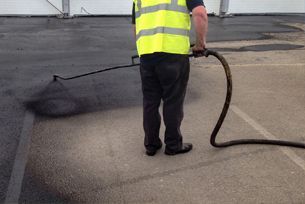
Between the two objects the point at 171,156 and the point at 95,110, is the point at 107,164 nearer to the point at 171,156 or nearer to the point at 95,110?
the point at 171,156

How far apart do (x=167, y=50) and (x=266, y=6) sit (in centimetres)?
1433

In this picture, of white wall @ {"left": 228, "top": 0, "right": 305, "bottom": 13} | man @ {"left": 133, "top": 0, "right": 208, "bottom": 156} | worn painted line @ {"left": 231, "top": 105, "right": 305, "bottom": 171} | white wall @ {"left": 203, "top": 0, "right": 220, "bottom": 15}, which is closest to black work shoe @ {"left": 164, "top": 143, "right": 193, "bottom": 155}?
man @ {"left": 133, "top": 0, "right": 208, "bottom": 156}

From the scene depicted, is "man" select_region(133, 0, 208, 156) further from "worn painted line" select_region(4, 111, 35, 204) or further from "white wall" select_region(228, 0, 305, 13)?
"white wall" select_region(228, 0, 305, 13)

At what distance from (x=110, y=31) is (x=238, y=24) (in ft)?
15.2

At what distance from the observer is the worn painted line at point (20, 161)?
3.88 m

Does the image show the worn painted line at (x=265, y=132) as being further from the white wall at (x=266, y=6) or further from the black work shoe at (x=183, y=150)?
the white wall at (x=266, y=6)

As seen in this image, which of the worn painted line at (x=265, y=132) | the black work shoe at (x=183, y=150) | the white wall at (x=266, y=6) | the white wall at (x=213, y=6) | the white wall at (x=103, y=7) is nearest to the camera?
the worn painted line at (x=265, y=132)

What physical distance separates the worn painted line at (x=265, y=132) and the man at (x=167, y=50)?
1.20 metres

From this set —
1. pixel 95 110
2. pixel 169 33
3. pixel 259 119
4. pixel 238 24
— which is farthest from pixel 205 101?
pixel 238 24

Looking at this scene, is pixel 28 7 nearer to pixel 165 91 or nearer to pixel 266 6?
pixel 266 6

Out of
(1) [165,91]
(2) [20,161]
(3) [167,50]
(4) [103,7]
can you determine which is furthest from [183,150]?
(4) [103,7]

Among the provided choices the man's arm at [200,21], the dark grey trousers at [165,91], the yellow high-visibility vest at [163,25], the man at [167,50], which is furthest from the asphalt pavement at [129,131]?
the man's arm at [200,21]

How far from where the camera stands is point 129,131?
17.5ft

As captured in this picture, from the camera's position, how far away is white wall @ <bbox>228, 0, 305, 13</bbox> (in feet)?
56.6
